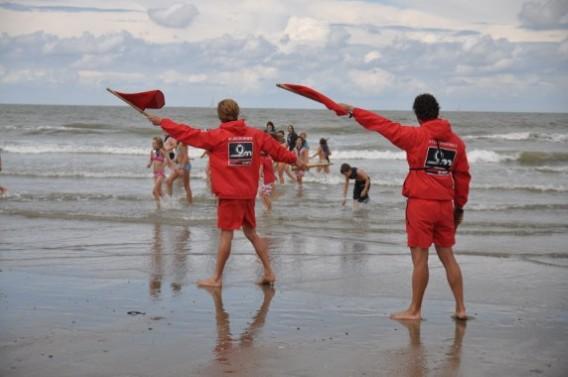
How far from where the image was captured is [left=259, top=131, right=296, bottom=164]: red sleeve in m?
8.09

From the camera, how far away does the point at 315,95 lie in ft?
22.3

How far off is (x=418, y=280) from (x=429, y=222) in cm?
A: 54

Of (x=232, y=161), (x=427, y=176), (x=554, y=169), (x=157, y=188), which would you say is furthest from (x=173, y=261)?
(x=554, y=169)

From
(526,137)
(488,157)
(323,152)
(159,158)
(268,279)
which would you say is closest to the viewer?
(268,279)

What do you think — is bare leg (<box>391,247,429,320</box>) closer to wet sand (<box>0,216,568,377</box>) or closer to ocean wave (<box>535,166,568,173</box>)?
wet sand (<box>0,216,568,377</box>)

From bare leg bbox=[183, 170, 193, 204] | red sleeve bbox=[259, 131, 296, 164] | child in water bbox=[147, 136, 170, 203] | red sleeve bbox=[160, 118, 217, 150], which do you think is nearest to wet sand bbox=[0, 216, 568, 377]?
red sleeve bbox=[259, 131, 296, 164]

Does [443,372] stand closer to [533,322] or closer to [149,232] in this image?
[533,322]

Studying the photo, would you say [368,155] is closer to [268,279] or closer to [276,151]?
[268,279]

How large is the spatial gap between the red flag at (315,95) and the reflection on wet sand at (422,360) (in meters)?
1.85

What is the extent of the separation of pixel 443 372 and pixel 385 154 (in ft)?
99.0

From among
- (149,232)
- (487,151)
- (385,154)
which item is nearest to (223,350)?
(149,232)

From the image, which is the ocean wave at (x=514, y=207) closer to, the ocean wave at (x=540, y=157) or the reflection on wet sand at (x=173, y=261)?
the reflection on wet sand at (x=173, y=261)

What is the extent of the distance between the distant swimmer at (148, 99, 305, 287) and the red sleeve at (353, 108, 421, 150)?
159 cm

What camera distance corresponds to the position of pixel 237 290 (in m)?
8.13
